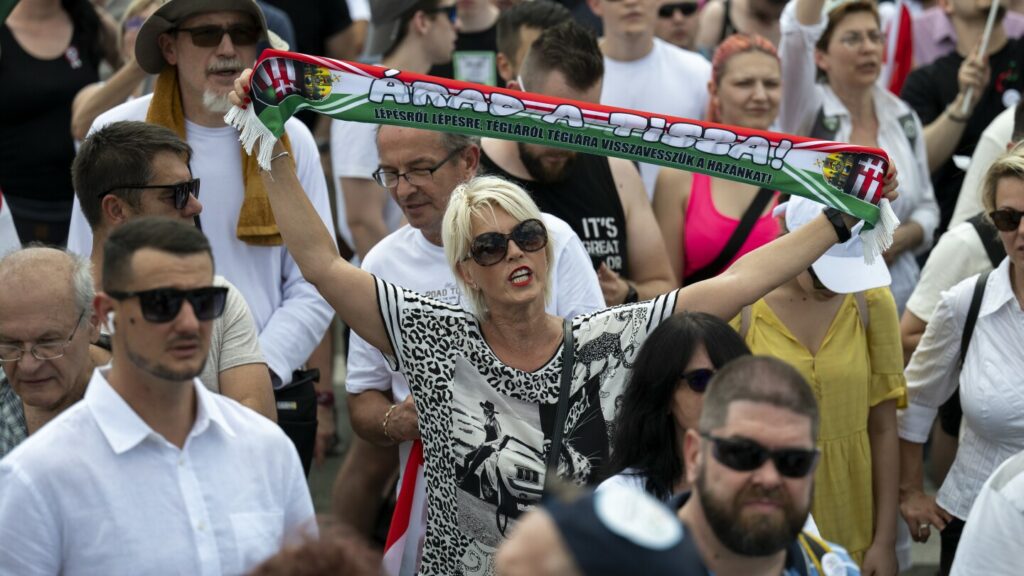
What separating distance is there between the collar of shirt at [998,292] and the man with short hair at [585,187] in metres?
1.18

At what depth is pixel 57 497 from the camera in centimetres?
301

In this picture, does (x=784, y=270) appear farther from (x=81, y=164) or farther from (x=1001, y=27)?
(x=1001, y=27)

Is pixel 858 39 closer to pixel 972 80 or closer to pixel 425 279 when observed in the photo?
pixel 972 80

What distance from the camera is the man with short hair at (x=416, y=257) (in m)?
4.61

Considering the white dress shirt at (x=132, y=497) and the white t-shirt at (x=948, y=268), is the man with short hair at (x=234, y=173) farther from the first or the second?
the white t-shirt at (x=948, y=268)

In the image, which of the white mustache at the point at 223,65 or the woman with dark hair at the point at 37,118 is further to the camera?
the woman with dark hair at the point at 37,118

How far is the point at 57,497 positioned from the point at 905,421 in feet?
10.3

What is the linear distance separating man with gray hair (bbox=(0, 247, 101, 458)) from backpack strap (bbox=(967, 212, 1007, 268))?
3226 millimetres

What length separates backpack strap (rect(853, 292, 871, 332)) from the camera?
486 centimetres

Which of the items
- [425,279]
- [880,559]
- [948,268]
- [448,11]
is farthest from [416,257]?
[448,11]

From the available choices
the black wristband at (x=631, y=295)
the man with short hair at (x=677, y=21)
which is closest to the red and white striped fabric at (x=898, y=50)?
the man with short hair at (x=677, y=21)

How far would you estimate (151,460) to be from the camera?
312 centimetres

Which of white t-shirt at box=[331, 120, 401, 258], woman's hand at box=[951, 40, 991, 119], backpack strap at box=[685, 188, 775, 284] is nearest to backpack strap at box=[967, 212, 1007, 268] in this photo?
backpack strap at box=[685, 188, 775, 284]

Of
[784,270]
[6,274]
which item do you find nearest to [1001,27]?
[784,270]
